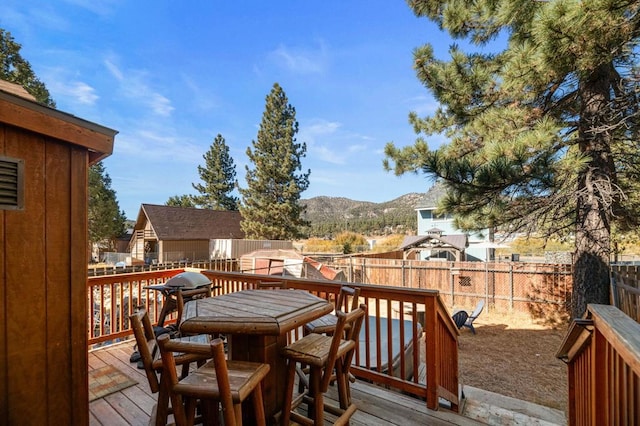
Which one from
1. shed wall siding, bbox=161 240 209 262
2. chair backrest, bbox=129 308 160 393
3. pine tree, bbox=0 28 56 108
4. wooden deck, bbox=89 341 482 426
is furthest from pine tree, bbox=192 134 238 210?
chair backrest, bbox=129 308 160 393

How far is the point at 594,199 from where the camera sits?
5371 millimetres

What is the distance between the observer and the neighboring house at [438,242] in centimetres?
1319

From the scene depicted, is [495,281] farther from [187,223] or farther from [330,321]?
[187,223]

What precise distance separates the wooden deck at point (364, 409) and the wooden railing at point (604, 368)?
808 millimetres

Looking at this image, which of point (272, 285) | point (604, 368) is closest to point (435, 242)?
point (272, 285)

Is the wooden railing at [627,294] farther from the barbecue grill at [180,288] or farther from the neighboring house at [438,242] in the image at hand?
the barbecue grill at [180,288]

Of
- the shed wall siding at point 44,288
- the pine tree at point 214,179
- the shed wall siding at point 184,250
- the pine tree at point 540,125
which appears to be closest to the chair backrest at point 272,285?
the shed wall siding at point 44,288

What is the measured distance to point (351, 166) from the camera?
77.1ft

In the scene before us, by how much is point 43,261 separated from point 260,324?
1353mm

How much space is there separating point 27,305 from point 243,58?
1129 cm

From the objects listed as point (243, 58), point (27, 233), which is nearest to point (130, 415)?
point (27, 233)

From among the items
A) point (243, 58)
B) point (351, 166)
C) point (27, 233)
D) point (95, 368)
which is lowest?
point (95, 368)

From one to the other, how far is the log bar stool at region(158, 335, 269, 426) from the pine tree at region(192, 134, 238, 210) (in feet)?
98.4

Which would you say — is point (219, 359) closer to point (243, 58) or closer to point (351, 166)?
point (243, 58)
